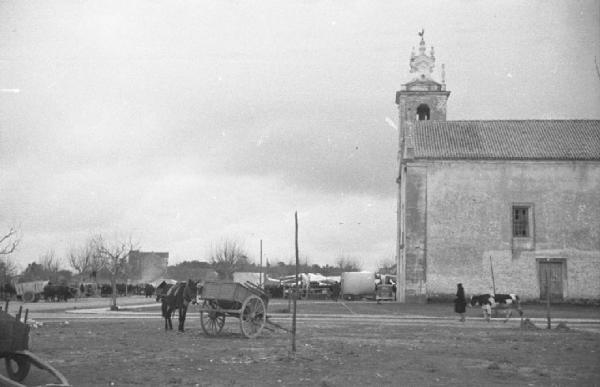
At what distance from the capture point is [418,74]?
162ft

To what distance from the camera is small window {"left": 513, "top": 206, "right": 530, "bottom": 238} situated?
37.8m

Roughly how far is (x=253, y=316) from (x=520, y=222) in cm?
2684

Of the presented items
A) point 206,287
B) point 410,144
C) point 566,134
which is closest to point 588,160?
point 566,134

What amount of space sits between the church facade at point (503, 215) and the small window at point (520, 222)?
0.20ft

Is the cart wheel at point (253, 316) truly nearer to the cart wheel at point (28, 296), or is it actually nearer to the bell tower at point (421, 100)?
the bell tower at point (421, 100)

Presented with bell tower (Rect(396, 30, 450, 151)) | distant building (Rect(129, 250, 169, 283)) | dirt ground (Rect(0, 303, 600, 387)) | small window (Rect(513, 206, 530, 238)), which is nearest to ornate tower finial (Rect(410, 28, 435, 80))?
bell tower (Rect(396, 30, 450, 151))

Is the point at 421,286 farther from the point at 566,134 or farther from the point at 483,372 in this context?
the point at 483,372

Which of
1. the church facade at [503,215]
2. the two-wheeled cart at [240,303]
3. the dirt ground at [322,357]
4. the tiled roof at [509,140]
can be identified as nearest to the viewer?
the dirt ground at [322,357]

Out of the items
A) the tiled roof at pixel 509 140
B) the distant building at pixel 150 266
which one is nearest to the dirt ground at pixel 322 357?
the tiled roof at pixel 509 140

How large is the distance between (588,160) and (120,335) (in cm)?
3212

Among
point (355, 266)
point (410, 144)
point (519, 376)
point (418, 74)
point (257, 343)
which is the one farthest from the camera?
point (355, 266)

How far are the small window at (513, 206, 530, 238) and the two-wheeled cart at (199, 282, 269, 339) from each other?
25.8 meters

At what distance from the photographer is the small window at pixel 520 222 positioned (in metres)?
37.8

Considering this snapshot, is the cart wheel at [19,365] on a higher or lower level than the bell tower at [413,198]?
lower
